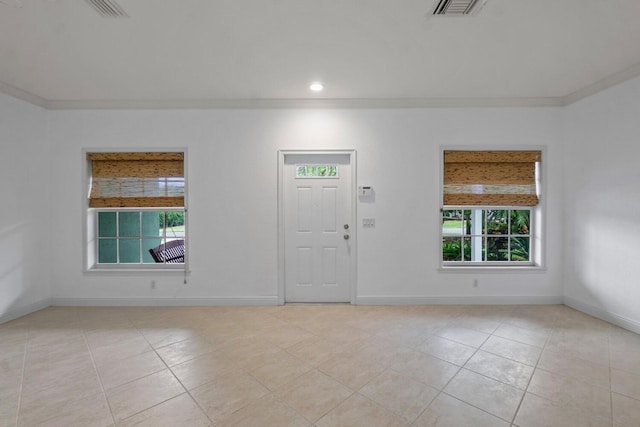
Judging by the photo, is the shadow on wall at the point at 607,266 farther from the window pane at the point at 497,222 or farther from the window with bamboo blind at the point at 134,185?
the window with bamboo blind at the point at 134,185

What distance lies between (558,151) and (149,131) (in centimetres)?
547

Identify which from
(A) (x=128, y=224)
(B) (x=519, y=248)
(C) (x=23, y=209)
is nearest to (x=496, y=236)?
(B) (x=519, y=248)

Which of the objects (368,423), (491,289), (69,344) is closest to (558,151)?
(491,289)

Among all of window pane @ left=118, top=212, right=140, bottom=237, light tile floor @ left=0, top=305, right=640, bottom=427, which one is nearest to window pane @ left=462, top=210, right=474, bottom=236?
light tile floor @ left=0, top=305, right=640, bottom=427

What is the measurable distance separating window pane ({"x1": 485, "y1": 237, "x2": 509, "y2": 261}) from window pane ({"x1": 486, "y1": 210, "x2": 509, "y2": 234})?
4.5 inches

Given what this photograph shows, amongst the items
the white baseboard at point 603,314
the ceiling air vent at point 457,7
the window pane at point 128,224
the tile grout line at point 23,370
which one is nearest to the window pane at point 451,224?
the white baseboard at point 603,314

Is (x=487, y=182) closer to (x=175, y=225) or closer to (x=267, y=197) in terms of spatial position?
(x=267, y=197)

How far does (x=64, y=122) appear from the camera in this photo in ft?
12.4

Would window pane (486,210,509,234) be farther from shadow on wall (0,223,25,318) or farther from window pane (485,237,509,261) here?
shadow on wall (0,223,25,318)

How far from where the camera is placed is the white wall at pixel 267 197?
3.79 metres

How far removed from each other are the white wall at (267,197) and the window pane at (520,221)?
0.24 meters

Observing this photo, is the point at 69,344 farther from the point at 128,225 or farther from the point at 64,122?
the point at 64,122

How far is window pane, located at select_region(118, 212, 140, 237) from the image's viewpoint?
434 centimetres

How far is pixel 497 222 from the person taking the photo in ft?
13.1
